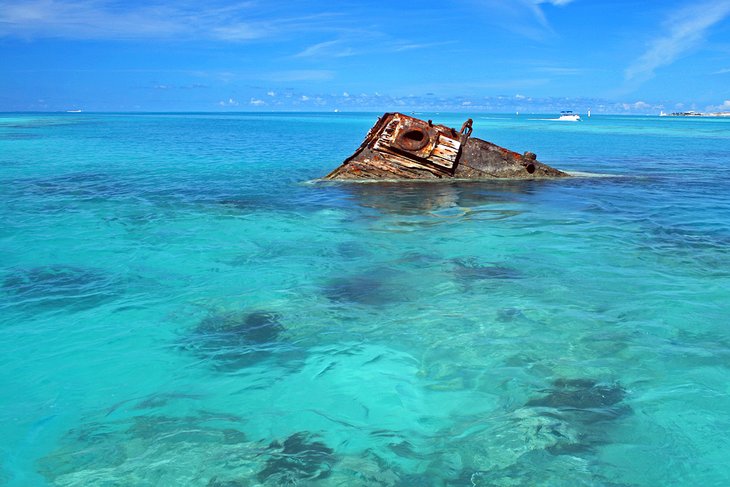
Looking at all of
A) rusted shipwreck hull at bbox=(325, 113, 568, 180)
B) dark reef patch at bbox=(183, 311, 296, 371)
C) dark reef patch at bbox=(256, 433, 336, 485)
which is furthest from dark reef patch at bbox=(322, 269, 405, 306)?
rusted shipwreck hull at bbox=(325, 113, 568, 180)

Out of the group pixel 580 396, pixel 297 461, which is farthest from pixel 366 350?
pixel 580 396

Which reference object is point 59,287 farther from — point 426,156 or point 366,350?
point 426,156

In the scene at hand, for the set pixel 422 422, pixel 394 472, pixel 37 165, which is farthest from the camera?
pixel 37 165

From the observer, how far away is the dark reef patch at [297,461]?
12.0ft

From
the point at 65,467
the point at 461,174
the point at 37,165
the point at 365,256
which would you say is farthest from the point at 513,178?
the point at 37,165

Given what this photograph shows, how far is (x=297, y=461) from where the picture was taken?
3.83 m

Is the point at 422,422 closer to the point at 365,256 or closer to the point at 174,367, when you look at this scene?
the point at 174,367

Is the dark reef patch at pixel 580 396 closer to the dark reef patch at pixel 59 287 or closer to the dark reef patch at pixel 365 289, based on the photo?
the dark reef patch at pixel 365 289

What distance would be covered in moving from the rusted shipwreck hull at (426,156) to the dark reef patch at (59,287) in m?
9.56

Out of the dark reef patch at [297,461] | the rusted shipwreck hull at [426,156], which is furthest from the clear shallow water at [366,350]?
the rusted shipwreck hull at [426,156]

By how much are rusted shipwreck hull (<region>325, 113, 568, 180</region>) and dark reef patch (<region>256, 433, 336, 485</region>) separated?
40.3ft

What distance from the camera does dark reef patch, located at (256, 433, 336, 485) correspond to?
12.0 feet

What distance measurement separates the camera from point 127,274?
803 cm

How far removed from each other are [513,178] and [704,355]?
12.3 m
